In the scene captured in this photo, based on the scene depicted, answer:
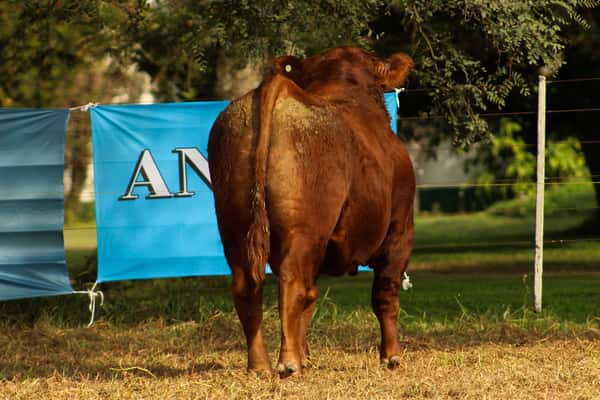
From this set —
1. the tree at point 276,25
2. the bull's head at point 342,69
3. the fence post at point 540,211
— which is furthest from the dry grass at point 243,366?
the tree at point 276,25

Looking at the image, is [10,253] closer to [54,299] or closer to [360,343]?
[54,299]

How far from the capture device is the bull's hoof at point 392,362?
707 centimetres

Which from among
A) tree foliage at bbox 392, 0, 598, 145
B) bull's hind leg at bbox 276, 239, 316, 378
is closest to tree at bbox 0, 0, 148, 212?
tree foliage at bbox 392, 0, 598, 145

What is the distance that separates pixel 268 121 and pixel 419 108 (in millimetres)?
8652

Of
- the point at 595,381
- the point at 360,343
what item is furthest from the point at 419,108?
the point at 595,381

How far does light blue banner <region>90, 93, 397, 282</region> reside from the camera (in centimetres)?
920

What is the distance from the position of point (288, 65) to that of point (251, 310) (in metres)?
1.95

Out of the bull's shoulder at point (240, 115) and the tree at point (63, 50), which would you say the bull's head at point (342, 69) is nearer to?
the bull's shoulder at point (240, 115)

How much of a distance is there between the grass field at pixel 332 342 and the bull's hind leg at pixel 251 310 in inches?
5.1

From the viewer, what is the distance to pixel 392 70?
7.60 m

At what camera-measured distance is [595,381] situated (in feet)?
20.6

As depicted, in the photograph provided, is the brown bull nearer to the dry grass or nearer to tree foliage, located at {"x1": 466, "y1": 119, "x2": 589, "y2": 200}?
the dry grass

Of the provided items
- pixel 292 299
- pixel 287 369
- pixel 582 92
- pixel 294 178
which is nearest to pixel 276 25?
pixel 294 178

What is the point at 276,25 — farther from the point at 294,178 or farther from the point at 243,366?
the point at 294,178
